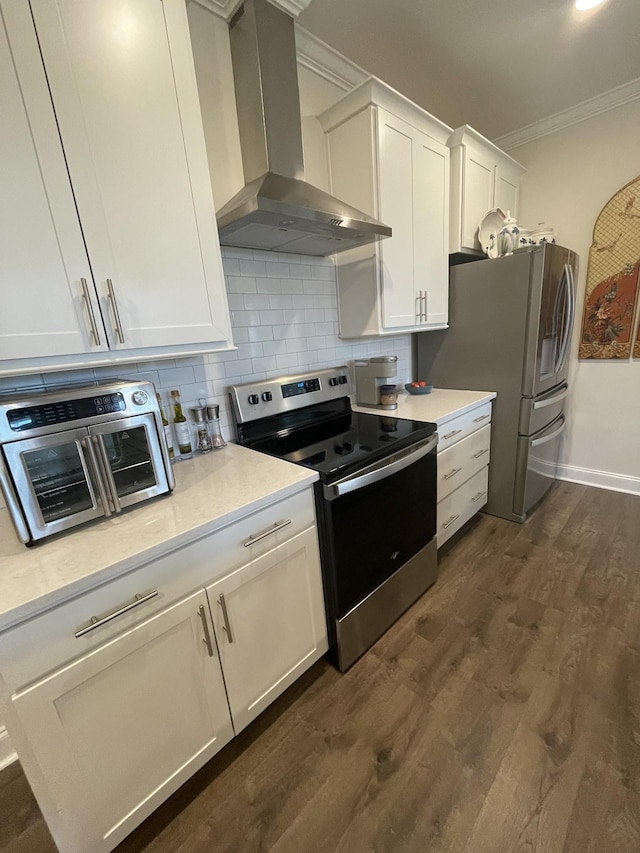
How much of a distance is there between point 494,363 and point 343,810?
2286 millimetres

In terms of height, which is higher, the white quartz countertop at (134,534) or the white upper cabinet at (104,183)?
the white upper cabinet at (104,183)

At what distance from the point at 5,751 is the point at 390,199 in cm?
286

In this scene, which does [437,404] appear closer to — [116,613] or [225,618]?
[225,618]

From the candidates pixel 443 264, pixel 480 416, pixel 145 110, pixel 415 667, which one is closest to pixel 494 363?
pixel 480 416

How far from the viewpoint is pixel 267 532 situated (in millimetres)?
1168

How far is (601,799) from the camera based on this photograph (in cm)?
108

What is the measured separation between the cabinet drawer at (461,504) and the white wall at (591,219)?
1.16 metres

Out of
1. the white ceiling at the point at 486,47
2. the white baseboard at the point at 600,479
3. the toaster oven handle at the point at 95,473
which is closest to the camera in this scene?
the toaster oven handle at the point at 95,473

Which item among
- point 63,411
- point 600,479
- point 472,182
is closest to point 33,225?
point 63,411

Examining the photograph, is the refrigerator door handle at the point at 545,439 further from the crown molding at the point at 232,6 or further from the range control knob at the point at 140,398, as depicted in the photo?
the crown molding at the point at 232,6

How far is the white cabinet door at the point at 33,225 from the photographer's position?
0.87 metres

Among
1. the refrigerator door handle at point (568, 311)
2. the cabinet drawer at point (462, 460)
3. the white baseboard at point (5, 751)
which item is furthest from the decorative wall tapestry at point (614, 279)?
the white baseboard at point (5, 751)

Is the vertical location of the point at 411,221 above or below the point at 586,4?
below

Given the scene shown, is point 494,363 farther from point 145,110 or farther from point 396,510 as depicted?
point 145,110
